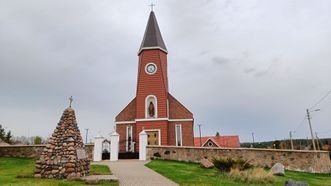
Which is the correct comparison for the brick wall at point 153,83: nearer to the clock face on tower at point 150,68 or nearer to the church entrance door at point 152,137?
the clock face on tower at point 150,68

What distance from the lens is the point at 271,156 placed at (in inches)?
688

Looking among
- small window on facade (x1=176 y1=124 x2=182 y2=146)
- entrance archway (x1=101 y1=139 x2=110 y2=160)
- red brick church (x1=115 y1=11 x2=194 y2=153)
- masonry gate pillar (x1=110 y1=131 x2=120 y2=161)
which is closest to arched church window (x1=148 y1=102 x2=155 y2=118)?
red brick church (x1=115 y1=11 x2=194 y2=153)

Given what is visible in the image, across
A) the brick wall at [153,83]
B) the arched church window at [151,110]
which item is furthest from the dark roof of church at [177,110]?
the arched church window at [151,110]

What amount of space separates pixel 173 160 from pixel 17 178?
10.9m

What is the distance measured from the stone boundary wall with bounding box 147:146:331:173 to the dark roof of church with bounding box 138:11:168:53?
501 inches

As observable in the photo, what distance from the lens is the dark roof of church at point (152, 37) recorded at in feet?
88.5

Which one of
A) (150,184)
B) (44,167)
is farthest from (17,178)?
(150,184)

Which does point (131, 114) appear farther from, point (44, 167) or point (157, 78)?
point (44, 167)

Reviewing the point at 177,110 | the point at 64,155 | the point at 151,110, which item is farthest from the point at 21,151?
the point at 177,110

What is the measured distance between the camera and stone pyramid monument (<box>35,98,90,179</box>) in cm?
969

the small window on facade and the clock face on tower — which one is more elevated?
the clock face on tower

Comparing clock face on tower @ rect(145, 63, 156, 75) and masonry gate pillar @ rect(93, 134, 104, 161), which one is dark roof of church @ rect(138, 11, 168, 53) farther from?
masonry gate pillar @ rect(93, 134, 104, 161)

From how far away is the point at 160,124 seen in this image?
24703mm

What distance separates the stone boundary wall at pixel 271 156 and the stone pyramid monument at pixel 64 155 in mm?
8877
